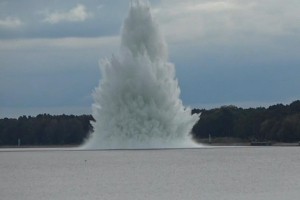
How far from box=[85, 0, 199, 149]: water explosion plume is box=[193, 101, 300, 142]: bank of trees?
104 feet

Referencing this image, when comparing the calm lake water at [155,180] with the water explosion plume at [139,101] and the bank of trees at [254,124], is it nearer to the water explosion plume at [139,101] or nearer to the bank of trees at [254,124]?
the water explosion plume at [139,101]

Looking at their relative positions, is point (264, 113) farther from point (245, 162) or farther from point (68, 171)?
point (68, 171)

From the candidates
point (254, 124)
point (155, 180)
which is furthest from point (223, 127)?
point (155, 180)

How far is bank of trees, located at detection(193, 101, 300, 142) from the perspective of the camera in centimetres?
12194

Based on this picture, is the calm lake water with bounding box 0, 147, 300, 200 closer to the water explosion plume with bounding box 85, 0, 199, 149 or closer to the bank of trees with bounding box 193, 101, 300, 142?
the water explosion plume with bounding box 85, 0, 199, 149

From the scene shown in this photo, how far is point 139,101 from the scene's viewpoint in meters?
89.1

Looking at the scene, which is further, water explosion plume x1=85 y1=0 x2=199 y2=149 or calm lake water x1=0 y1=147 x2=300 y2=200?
water explosion plume x1=85 y1=0 x2=199 y2=149

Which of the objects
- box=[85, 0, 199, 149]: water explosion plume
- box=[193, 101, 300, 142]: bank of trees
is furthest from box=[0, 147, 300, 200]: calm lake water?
box=[193, 101, 300, 142]: bank of trees

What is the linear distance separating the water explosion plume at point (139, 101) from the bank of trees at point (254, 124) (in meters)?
31.8

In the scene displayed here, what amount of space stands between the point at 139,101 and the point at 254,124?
44636 millimetres

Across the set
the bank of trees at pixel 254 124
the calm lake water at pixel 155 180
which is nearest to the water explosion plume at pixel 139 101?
the calm lake water at pixel 155 180

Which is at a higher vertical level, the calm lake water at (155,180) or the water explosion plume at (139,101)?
the water explosion plume at (139,101)

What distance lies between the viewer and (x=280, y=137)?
123 meters

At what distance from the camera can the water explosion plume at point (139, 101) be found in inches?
3509
